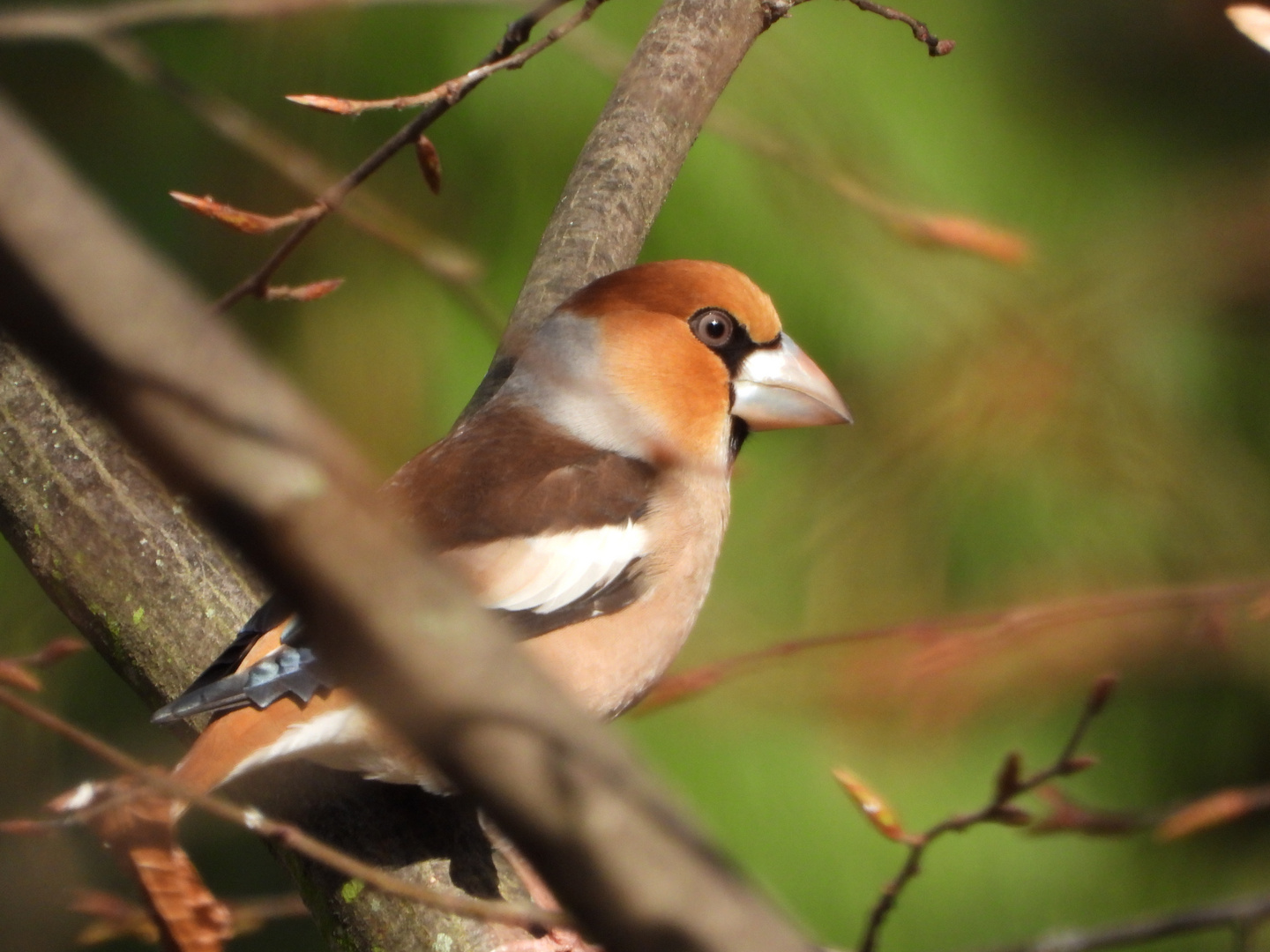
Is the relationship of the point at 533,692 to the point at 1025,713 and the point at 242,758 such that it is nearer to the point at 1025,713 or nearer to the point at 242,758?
the point at 242,758

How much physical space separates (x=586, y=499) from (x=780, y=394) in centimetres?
48

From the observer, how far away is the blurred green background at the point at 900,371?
2.86m

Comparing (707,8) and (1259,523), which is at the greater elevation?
(707,8)

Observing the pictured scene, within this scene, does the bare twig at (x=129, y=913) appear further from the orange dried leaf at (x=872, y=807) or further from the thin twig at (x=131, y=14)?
the thin twig at (x=131, y=14)

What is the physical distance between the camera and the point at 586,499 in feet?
6.49

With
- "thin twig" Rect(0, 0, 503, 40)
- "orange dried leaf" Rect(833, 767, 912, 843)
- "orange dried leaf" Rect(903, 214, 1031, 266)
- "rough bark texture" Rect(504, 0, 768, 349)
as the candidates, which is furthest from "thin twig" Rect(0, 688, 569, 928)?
"rough bark texture" Rect(504, 0, 768, 349)

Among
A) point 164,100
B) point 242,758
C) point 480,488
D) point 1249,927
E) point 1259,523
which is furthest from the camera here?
point 164,100

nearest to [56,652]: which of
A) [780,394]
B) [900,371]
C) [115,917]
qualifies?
[115,917]

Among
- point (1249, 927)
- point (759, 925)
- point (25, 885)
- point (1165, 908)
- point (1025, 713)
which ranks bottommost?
point (1165, 908)

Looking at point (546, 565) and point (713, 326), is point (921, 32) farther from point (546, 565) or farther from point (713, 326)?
point (546, 565)

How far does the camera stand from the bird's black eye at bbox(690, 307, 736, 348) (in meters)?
2.22

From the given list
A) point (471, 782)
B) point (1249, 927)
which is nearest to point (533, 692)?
point (471, 782)

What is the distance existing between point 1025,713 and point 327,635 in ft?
9.19

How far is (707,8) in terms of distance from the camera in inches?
101
